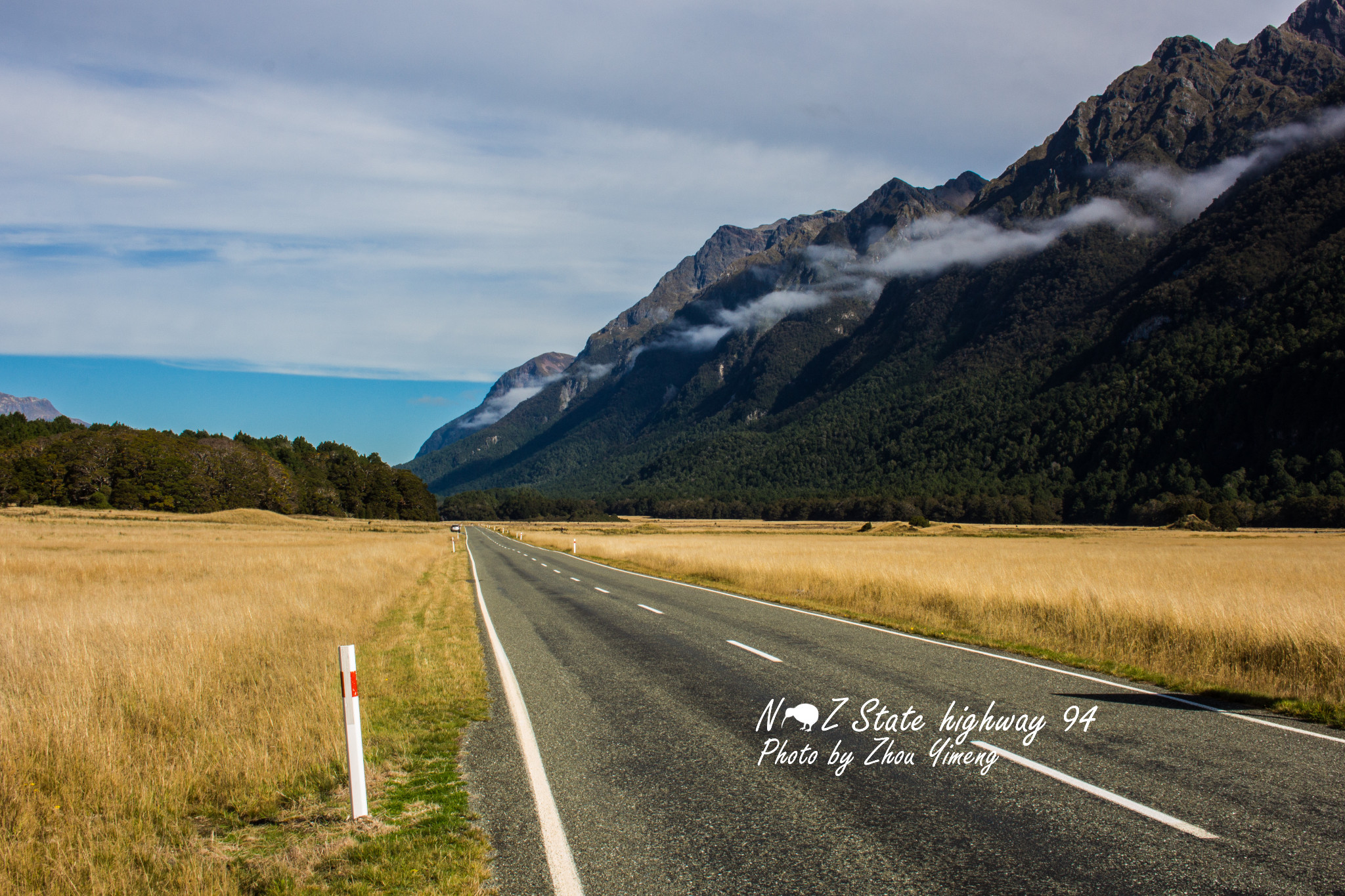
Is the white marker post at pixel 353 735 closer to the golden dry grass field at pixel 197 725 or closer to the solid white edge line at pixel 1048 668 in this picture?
the golden dry grass field at pixel 197 725

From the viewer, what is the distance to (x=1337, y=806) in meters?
4.84

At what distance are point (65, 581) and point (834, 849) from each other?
76.4 feet

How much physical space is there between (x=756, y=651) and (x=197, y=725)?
7.27 meters

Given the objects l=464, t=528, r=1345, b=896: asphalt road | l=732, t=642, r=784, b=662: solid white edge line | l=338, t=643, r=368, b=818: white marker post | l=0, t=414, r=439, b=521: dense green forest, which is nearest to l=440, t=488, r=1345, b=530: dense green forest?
l=0, t=414, r=439, b=521: dense green forest

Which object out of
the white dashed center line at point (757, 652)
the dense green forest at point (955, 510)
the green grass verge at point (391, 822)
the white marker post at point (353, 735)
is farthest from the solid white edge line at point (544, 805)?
the dense green forest at point (955, 510)

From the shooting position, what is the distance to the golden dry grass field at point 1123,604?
31.4ft

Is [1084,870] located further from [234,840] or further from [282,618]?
[282,618]

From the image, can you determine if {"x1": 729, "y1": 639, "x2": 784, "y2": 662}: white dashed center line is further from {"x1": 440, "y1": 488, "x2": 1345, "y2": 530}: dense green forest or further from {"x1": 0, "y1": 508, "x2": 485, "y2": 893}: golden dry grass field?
{"x1": 440, "y1": 488, "x2": 1345, "y2": 530}: dense green forest

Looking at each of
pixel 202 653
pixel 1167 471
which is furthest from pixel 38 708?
pixel 1167 471

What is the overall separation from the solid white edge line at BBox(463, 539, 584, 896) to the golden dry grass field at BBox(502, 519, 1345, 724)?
8022 millimetres

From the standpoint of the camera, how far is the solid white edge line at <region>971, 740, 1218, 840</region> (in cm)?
442

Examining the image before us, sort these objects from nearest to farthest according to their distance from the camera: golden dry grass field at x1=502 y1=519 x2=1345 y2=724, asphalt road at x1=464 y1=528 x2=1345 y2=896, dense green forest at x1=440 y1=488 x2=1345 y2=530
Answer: asphalt road at x1=464 y1=528 x2=1345 y2=896 → golden dry grass field at x1=502 y1=519 x2=1345 y2=724 → dense green forest at x1=440 y1=488 x2=1345 y2=530

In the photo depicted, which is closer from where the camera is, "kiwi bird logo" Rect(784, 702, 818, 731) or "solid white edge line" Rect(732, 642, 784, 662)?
"kiwi bird logo" Rect(784, 702, 818, 731)

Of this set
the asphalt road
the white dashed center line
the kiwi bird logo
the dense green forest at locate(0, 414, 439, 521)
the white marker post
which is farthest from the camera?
the dense green forest at locate(0, 414, 439, 521)
